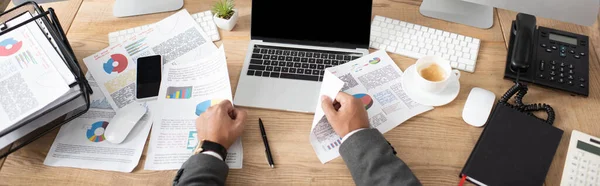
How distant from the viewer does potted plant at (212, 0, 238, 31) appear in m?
1.08

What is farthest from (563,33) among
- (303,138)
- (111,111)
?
(111,111)

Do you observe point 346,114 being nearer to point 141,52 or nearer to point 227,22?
point 227,22

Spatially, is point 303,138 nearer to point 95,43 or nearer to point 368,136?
point 368,136

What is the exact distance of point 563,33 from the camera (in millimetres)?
1049

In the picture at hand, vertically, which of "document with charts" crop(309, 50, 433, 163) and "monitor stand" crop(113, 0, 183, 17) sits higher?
"monitor stand" crop(113, 0, 183, 17)

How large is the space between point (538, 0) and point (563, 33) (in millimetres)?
149

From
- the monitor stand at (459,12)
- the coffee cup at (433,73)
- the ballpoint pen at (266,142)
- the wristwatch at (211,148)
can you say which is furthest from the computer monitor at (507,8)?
the wristwatch at (211,148)

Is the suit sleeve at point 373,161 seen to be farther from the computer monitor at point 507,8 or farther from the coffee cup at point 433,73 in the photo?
the computer monitor at point 507,8

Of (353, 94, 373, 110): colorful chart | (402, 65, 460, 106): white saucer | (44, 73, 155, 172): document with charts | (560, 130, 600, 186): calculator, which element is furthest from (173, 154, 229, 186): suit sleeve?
(560, 130, 600, 186): calculator

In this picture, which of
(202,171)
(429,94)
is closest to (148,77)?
(202,171)

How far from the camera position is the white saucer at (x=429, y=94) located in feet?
3.06

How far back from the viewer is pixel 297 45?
40.8 inches

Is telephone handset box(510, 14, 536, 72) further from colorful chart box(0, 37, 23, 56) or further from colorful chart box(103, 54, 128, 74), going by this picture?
colorful chart box(0, 37, 23, 56)

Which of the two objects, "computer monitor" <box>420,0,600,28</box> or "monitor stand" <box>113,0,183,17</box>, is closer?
"computer monitor" <box>420,0,600,28</box>
